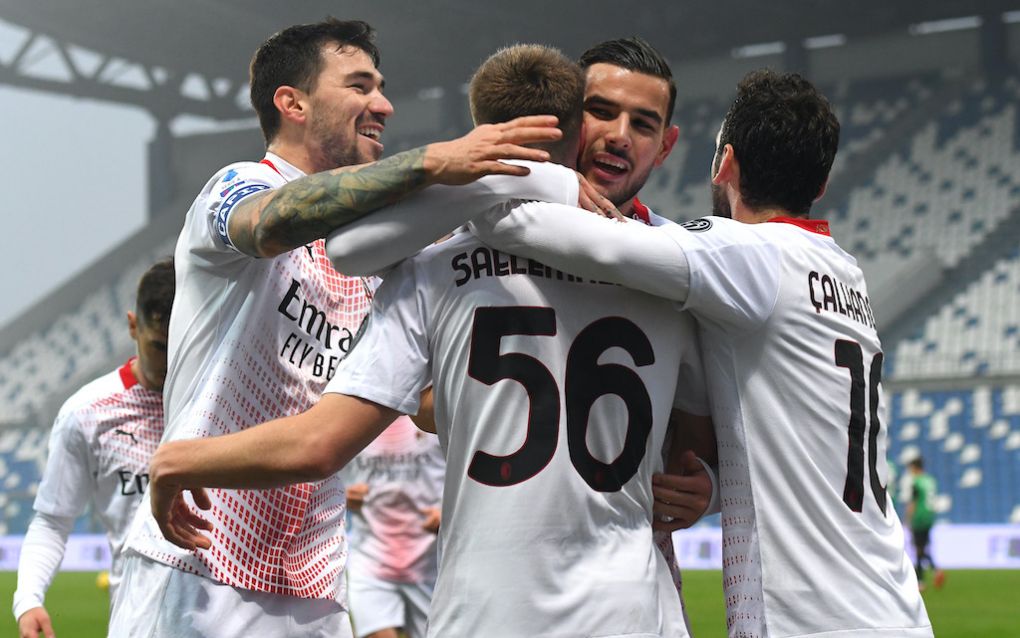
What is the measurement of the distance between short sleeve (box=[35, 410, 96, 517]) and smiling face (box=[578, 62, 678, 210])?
2735 millimetres

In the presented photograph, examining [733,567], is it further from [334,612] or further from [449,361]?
[334,612]

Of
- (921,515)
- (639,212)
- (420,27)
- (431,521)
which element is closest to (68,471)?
(639,212)

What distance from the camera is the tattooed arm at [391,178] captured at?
8.51 feet

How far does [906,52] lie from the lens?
30547mm

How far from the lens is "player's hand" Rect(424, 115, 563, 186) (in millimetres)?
2588

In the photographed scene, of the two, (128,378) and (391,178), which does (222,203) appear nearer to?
(391,178)

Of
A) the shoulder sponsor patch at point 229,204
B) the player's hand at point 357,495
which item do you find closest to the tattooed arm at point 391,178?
the shoulder sponsor patch at point 229,204

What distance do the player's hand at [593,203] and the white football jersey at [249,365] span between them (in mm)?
886

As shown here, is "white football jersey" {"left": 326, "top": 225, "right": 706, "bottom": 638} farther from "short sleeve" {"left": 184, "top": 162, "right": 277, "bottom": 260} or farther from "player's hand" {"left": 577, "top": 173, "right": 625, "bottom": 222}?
"short sleeve" {"left": 184, "top": 162, "right": 277, "bottom": 260}

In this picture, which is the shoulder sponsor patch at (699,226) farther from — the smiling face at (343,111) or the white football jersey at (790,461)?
the smiling face at (343,111)

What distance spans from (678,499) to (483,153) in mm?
876

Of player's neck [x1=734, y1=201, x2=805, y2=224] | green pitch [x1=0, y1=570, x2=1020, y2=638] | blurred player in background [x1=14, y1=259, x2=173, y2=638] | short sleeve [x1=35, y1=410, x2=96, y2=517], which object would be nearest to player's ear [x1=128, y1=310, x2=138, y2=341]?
blurred player in background [x1=14, y1=259, x2=173, y2=638]

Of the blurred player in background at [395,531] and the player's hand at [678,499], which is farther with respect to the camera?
the blurred player in background at [395,531]

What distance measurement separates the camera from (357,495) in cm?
829
